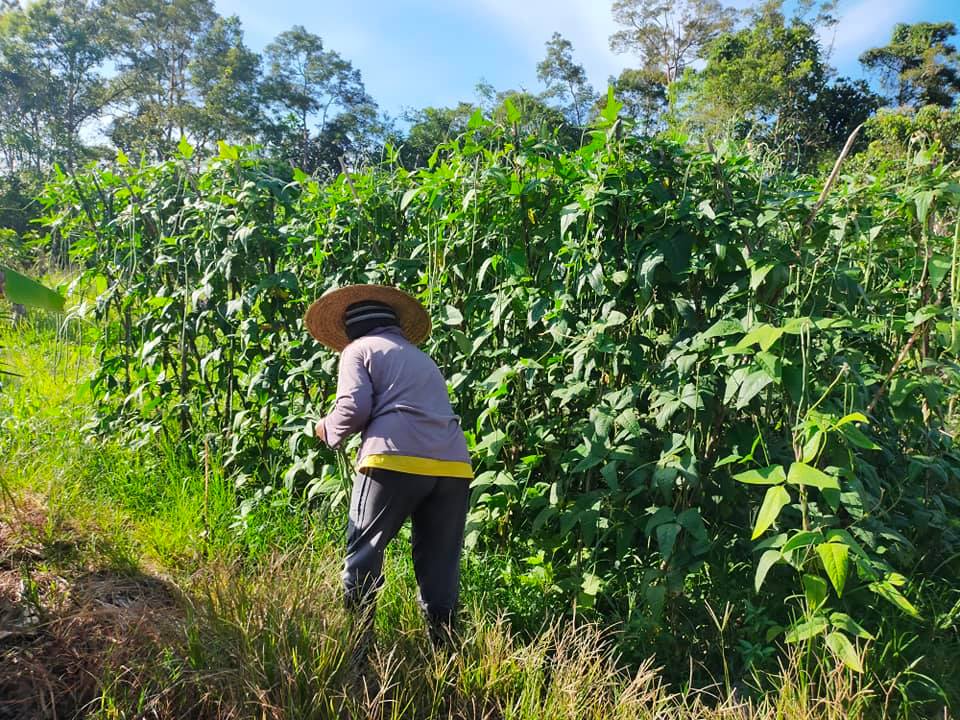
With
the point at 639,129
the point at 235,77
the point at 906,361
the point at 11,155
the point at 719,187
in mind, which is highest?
the point at 235,77

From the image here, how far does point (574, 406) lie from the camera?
124 inches

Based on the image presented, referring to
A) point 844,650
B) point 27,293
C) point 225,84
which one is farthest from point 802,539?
point 225,84

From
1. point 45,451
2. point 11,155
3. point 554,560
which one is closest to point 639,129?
point 554,560

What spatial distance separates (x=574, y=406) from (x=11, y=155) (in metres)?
39.8

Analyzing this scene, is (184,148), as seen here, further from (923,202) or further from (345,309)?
(923,202)

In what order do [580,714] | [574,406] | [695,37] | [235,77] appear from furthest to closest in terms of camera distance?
[235,77] < [695,37] < [574,406] < [580,714]

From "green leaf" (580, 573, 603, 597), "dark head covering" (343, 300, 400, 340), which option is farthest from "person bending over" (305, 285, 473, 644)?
"green leaf" (580, 573, 603, 597)

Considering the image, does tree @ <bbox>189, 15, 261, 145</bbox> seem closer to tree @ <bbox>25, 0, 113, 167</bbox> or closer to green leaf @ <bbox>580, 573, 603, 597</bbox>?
tree @ <bbox>25, 0, 113, 167</bbox>

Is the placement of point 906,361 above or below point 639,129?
below

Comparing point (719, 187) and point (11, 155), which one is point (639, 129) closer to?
point (719, 187)

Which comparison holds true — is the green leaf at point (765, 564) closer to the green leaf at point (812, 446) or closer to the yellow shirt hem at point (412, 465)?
the green leaf at point (812, 446)

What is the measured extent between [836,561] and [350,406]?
1.68 metres

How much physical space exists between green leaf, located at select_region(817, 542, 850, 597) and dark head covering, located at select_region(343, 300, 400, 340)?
1.78 metres

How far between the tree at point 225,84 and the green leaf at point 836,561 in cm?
4166
